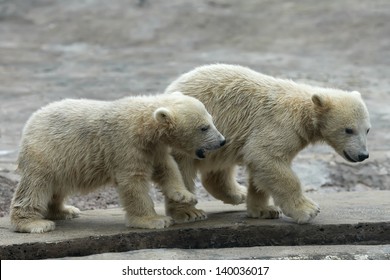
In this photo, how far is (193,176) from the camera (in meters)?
5.80

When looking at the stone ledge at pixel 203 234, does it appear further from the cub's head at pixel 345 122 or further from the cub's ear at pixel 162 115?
the cub's ear at pixel 162 115

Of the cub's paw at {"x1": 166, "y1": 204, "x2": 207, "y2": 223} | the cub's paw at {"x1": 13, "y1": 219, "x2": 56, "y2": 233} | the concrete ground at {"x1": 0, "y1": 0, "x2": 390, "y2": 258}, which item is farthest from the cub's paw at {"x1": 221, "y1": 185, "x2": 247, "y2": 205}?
the cub's paw at {"x1": 13, "y1": 219, "x2": 56, "y2": 233}

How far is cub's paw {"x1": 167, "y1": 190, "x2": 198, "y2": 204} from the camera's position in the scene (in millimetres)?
5312

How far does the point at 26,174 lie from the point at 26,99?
4.99 m

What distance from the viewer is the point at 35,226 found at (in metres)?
5.39

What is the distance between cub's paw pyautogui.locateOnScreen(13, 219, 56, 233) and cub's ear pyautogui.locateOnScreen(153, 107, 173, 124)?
39.8 inches

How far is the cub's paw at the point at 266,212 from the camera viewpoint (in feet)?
19.2

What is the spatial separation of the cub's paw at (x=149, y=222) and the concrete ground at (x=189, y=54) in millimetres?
335

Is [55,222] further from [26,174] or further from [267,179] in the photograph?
[267,179]

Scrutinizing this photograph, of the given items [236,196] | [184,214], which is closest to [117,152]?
[184,214]

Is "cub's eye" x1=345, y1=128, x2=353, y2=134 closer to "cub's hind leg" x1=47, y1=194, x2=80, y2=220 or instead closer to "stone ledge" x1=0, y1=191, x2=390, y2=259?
"stone ledge" x1=0, y1=191, x2=390, y2=259

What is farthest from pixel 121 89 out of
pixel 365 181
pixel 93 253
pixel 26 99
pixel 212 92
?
pixel 93 253

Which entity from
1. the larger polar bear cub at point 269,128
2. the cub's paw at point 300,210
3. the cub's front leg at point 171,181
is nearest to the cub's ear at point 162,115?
the cub's front leg at point 171,181

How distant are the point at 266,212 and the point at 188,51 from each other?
26.6 ft
